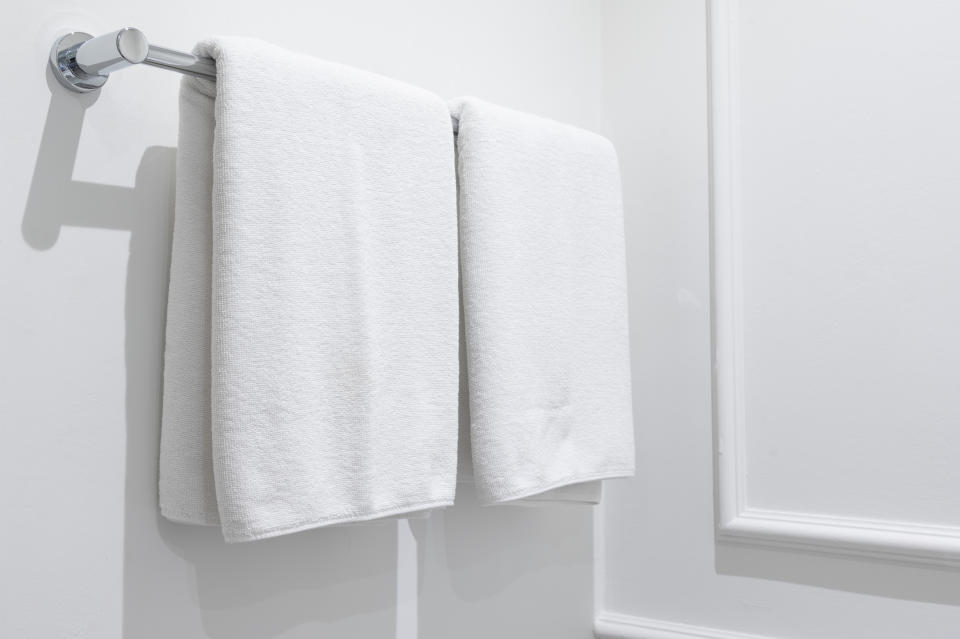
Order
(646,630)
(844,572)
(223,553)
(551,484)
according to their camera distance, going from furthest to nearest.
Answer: (646,630), (844,572), (551,484), (223,553)

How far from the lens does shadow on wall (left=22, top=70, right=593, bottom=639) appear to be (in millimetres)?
672

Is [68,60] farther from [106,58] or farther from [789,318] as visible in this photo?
[789,318]

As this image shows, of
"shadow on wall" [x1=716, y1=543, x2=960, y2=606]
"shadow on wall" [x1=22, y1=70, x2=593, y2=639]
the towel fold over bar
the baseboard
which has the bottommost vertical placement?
the baseboard

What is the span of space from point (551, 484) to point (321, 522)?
0.29 meters

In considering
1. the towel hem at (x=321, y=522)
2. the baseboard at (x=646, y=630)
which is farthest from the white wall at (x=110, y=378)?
the baseboard at (x=646, y=630)

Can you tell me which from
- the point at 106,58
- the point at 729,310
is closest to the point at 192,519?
the point at 106,58

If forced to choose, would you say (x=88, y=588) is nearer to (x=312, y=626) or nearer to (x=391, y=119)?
(x=312, y=626)

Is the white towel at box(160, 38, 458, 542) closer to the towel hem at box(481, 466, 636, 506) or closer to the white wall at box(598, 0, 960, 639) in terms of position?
the towel hem at box(481, 466, 636, 506)

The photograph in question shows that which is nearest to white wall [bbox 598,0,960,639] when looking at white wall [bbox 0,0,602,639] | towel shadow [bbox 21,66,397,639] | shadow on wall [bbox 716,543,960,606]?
shadow on wall [bbox 716,543,960,606]

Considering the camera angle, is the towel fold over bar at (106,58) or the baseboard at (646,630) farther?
the baseboard at (646,630)

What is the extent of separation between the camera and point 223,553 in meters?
0.76

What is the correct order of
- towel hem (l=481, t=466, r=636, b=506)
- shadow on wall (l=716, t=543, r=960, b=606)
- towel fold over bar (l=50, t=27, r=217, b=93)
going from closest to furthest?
1. towel fold over bar (l=50, t=27, r=217, b=93)
2. towel hem (l=481, t=466, r=636, b=506)
3. shadow on wall (l=716, t=543, r=960, b=606)

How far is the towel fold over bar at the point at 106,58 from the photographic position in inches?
23.5

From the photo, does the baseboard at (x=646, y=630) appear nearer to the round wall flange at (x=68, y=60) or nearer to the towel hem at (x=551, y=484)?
the towel hem at (x=551, y=484)
